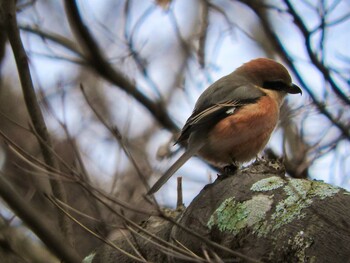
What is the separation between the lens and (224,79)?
186 inches

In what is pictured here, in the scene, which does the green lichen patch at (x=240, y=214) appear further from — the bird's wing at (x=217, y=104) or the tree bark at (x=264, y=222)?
the bird's wing at (x=217, y=104)

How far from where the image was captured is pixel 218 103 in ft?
13.8

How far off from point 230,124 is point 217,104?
0.19 m

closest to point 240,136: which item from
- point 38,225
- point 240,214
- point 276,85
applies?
point 276,85

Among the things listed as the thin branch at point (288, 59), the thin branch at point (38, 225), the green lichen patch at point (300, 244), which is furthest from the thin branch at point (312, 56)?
the thin branch at point (38, 225)

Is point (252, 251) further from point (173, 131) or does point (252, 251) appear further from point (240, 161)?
point (173, 131)

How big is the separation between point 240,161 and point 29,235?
1.89m

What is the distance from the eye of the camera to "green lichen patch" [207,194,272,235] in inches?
97.3

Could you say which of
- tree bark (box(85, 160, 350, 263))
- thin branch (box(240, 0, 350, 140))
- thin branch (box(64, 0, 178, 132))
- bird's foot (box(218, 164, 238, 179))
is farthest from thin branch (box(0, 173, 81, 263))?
thin branch (box(240, 0, 350, 140))

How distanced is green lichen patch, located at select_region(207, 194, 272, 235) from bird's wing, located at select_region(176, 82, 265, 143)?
1.47m

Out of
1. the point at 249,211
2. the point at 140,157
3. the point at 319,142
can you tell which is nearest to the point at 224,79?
the point at 319,142

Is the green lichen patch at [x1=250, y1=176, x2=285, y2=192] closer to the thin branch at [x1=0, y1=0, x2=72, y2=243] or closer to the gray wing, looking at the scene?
the thin branch at [x1=0, y1=0, x2=72, y2=243]

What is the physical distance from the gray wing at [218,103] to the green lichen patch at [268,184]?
1416 millimetres

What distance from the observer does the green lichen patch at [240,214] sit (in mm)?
2471
